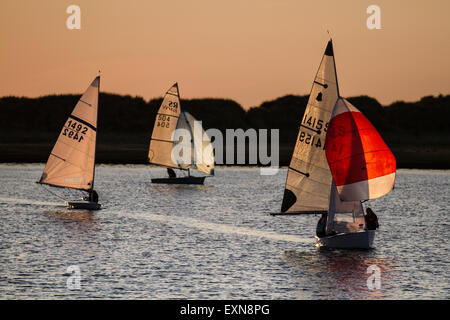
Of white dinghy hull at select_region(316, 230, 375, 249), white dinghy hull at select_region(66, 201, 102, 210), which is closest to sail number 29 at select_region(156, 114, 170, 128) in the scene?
white dinghy hull at select_region(66, 201, 102, 210)

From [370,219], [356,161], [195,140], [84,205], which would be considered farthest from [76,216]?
[195,140]

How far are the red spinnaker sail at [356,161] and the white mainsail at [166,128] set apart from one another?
154 ft

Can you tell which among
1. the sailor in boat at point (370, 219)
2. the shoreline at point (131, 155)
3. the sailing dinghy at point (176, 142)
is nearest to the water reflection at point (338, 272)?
the sailor in boat at point (370, 219)

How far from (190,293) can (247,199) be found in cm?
4771

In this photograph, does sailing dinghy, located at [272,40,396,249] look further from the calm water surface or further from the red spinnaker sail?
the calm water surface

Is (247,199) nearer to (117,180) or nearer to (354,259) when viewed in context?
(117,180)

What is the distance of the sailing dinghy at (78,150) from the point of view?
194 ft

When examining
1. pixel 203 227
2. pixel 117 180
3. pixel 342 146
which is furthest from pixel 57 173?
pixel 117 180

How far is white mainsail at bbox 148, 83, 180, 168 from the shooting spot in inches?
3433

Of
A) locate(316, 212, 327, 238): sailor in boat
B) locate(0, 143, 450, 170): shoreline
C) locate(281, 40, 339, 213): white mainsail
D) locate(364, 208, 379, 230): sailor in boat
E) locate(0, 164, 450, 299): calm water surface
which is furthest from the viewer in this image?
locate(0, 143, 450, 170): shoreline

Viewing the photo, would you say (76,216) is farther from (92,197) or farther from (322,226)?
(322,226)

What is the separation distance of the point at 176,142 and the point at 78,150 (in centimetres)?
2810

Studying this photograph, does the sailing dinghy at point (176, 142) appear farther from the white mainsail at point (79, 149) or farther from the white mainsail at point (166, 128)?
the white mainsail at point (79, 149)

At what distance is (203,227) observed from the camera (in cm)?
5631
